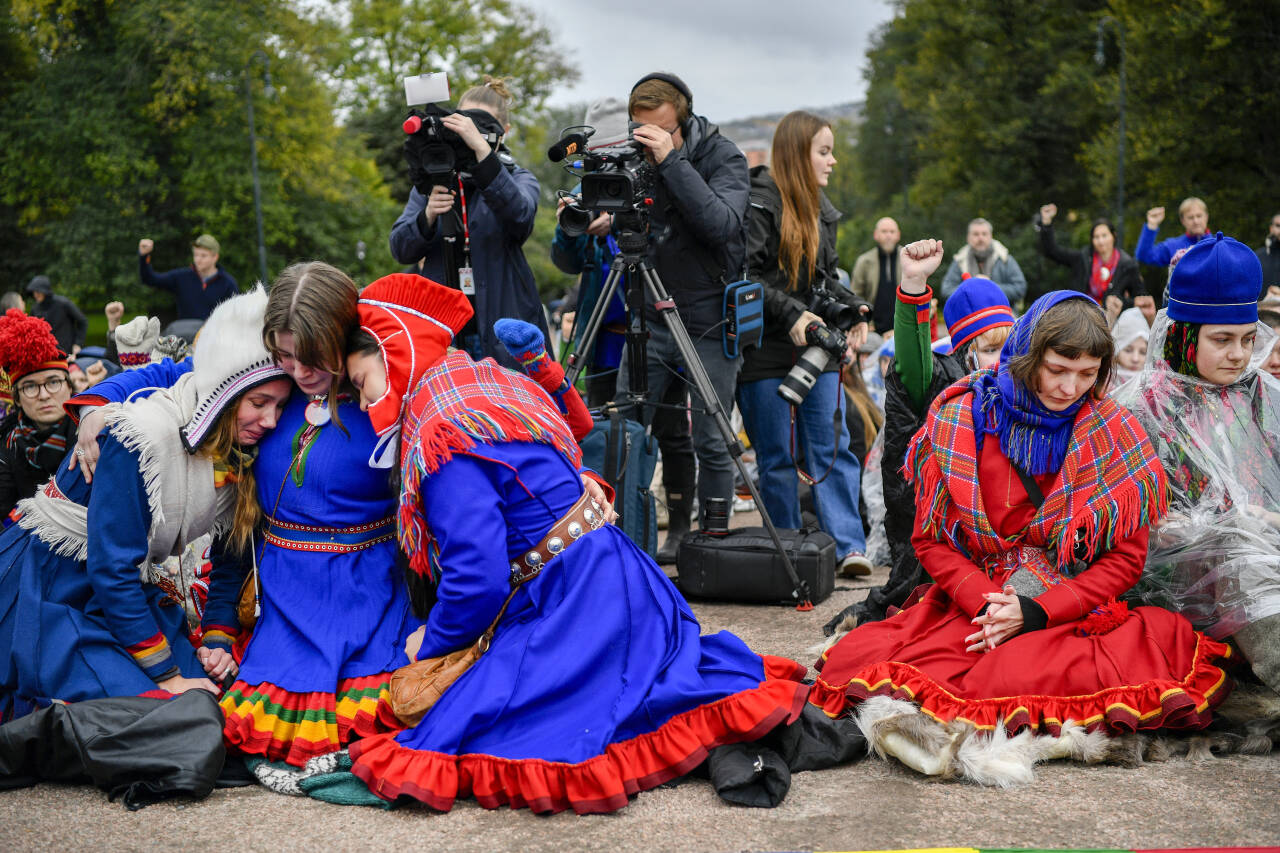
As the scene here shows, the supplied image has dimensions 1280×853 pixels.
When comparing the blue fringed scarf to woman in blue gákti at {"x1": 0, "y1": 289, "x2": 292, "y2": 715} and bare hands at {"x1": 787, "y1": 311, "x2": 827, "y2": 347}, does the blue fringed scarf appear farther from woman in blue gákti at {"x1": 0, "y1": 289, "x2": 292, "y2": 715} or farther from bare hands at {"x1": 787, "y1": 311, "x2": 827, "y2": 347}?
woman in blue gákti at {"x1": 0, "y1": 289, "x2": 292, "y2": 715}

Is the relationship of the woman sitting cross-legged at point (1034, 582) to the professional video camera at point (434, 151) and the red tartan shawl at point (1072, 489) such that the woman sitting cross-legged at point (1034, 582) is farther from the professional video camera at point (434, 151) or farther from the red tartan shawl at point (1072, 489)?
the professional video camera at point (434, 151)

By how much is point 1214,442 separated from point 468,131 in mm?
2907

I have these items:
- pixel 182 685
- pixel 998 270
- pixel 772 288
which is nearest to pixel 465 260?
pixel 772 288

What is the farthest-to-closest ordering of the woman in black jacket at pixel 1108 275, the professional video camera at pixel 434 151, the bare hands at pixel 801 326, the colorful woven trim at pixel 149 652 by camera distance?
1. the woman in black jacket at pixel 1108 275
2. the bare hands at pixel 801 326
3. the professional video camera at pixel 434 151
4. the colorful woven trim at pixel 149 652

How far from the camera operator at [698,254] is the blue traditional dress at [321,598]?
1.76m

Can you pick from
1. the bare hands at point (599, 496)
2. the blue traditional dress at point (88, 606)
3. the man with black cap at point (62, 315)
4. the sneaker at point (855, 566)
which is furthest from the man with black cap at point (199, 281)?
the bare hands at point (599, 496)

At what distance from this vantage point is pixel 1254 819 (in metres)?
2.65

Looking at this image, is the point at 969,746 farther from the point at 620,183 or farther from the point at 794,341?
the point at 620,183

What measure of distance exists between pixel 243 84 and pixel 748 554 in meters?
21.1

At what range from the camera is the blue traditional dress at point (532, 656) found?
9.18 ft

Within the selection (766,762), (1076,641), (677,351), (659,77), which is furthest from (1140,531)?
(659,77)

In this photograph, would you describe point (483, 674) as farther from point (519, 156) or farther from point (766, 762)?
point (519, 156)

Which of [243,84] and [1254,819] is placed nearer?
[1254,819]

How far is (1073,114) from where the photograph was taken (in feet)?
84.5
